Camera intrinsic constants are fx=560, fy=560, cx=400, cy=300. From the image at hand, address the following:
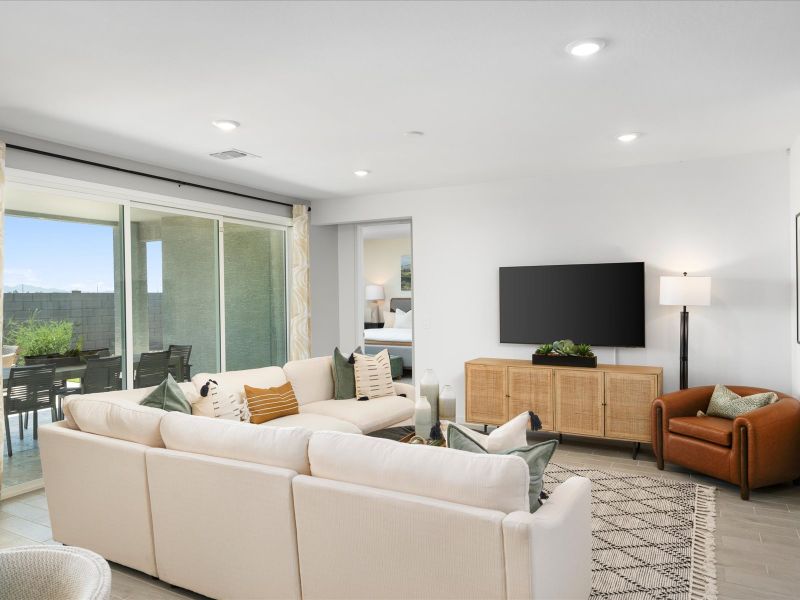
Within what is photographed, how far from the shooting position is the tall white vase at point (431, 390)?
3613mm

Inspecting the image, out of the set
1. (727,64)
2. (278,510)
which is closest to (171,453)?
(278,510)

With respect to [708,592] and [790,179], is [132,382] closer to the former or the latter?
[708,592]

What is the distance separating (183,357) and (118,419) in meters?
2.75

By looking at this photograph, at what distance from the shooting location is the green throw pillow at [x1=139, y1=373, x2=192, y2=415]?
330 centimetres

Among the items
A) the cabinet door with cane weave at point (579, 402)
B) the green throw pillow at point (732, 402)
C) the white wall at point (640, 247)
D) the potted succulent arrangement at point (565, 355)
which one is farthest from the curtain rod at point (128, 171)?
the green throw pillow at point (732, 402)

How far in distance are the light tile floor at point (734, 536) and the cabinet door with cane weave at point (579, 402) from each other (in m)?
0.32

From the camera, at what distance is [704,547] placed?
10.1 ft

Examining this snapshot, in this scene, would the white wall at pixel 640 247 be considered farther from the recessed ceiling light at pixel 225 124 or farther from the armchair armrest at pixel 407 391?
the recessed ceiling light at pixel 225 124

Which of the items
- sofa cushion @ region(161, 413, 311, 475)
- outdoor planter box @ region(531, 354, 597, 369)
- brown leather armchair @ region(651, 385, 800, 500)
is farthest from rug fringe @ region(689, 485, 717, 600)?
sofa cushion @ region(161, 413, 311, 475)

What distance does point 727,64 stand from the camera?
2902 mm

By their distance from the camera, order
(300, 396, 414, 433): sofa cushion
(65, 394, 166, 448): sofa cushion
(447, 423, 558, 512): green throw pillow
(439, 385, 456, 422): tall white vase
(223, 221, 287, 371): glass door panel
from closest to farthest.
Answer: (447, 423, 558, 512): green throw pillow < (65, 394, 166, 448): sofa cushion < (439, 385, 456, 422): tall white vase < (300, 396, 414, 433): sofa cushion < (223, 221, 287, 371): glass door panel

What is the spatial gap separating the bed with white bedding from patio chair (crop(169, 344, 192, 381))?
2.88m

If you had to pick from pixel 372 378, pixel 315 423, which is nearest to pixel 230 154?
pixel 372 378

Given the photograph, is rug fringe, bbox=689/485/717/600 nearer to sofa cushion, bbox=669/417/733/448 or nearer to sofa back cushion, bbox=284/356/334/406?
sofa cushion, bbox=669/417/733/448
